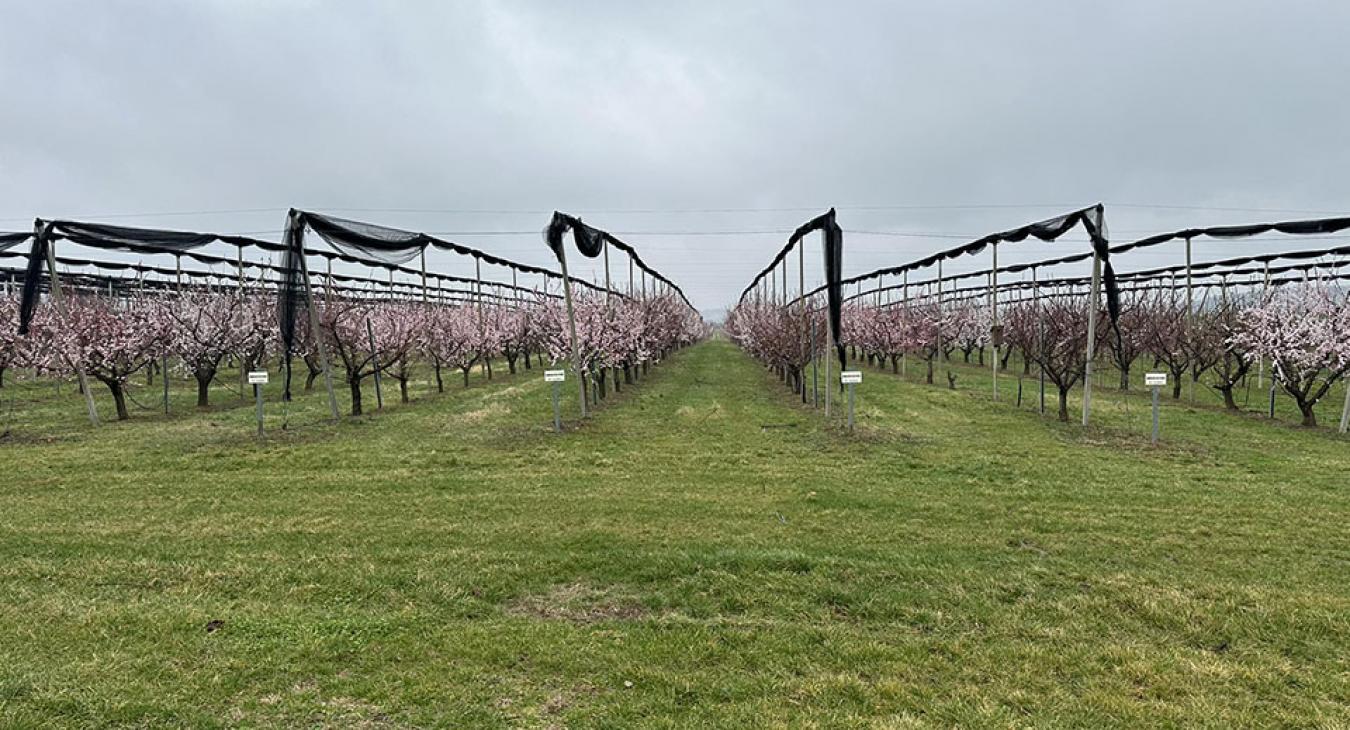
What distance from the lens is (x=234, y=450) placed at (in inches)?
385

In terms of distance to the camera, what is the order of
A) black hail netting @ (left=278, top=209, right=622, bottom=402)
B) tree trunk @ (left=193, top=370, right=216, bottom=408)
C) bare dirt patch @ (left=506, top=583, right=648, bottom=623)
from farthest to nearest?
1. tree trunk @ (left=193, top=370, right=216, bottom=408)
2. black hail netting @ (left=278, top=209, right=622, bottom=402)
3. bare dirt patch @ (left=506, top=583, right=648, bottom=623)

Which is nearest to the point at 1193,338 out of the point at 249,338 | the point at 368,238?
the point at 368,238

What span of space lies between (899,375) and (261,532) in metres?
23.4

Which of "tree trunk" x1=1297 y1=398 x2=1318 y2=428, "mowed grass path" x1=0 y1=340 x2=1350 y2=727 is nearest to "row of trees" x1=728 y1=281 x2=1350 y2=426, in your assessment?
"tree trunk" x1=1297 y1=398 x2=1318 y2=428

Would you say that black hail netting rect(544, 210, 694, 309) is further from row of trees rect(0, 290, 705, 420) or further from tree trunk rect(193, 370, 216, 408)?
tree trunk rect(193, 370, 216, 408)

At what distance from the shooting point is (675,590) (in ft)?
14.9

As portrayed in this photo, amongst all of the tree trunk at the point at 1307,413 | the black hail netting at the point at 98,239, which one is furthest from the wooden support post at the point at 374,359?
the tree trunk at the point at 1307,413

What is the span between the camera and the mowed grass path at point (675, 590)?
10.4 ft

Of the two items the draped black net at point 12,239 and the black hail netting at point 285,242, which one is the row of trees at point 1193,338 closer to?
the black hail netting at point 285,242

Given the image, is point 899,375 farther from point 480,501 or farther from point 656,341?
point 480,501

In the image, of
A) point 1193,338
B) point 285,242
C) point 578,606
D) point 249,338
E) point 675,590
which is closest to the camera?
point 578,606

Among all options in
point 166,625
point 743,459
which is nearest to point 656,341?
point 743,459

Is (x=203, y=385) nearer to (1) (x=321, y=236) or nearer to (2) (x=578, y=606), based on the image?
(1) (x=321, y=236)

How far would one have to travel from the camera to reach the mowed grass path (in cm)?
317
